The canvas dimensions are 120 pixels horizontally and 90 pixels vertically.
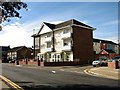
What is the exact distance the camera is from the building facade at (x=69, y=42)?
62.8m

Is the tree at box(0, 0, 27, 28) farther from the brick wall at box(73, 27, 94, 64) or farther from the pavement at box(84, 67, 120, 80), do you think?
the brick wall at box(73, 27, 94, 64)

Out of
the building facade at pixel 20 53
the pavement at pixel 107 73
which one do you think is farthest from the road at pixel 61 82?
the building facade at pixel 20 53

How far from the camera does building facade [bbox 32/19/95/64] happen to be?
6281cm

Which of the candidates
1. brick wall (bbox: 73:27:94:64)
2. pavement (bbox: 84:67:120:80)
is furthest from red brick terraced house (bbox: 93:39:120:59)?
pavement (bbox: 84:67:120:80)

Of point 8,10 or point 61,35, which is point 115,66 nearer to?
point 8,10

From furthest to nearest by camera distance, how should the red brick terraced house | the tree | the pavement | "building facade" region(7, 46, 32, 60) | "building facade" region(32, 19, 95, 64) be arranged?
"building facade" region(7, 46, 32, 60) → the red brick terraced house → "building facade" region(32, 19, 95, 64) → the pavement → the tree

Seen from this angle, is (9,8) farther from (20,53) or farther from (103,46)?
(20,53)

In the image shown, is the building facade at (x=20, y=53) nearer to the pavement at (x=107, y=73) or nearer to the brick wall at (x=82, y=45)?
the brick wall at (x=82, y=45)

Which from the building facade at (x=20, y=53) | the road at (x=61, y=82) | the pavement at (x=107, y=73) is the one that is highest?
the building facade at (x=20, y=53)

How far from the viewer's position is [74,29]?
206 ft

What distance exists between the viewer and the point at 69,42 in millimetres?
63781

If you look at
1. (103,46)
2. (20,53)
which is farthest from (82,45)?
(20,53)

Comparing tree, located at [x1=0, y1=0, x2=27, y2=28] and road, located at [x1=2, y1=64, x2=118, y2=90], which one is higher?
tree, located at [x1=0, y1=0, x2=27, y2=28]

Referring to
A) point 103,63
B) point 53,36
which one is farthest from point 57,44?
point 103,63
